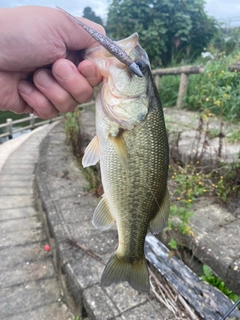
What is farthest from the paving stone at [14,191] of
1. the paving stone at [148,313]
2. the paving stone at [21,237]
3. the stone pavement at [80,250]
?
the paving stone at [148,313]

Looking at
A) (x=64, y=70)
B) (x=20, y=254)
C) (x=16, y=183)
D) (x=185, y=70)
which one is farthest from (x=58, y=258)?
(x=185, y=70)

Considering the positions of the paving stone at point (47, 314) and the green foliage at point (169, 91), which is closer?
the paving stone at point (47, 314)

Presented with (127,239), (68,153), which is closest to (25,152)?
(68,153)

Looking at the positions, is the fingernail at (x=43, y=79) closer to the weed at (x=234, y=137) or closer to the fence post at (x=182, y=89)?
the weed at (x=234, y=137)

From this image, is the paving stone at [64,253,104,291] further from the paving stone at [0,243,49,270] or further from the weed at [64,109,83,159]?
the weed at [64,109,83,159]

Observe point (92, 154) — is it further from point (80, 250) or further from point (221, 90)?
point (221, 90)

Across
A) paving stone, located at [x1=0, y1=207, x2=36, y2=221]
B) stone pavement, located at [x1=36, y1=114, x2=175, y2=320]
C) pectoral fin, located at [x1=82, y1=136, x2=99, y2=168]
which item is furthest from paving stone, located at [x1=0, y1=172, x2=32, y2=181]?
pectoral fin, located at [x1=82, y1=136, x2=99, y2=168]

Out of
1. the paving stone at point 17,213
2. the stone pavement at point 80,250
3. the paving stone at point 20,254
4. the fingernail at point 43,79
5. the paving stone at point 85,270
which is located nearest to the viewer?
the fingernail at point 43,79
